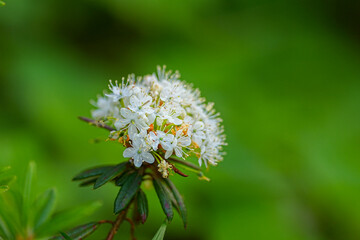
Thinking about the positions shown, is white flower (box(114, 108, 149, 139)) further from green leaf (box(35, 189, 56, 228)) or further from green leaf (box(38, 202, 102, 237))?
green leaf (box(35, 189, 56, 228))

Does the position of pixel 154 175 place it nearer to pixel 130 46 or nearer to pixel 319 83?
pixel 130 46

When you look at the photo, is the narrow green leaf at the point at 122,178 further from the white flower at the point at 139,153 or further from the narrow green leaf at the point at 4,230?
the narrow green leaf at the point at 4,230

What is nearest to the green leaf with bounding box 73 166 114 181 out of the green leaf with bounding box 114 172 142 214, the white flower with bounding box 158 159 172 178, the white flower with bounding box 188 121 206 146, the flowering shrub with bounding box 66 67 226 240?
the flowering shrub with bounding box 66 67 226 240

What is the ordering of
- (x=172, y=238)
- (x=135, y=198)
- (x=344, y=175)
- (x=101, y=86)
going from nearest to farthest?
(x=135, y=198)
(x=172, y=238)
(x=344, y=175)
(x=101, y=86)

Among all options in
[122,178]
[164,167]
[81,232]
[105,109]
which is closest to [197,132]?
[164,167]

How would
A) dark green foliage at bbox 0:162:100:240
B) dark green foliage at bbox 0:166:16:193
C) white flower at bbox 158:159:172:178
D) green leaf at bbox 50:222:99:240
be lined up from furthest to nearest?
dark green foliage at bbox 0:162:100:240, green leaf at bbox 50:222:99:240, white flower at bbox 158:159:172:178, dark green foliage at bbox 0:166:16:193

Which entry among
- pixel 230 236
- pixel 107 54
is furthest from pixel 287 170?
pixel 107 54

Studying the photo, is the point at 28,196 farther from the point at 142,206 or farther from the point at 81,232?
the point at 142,206
